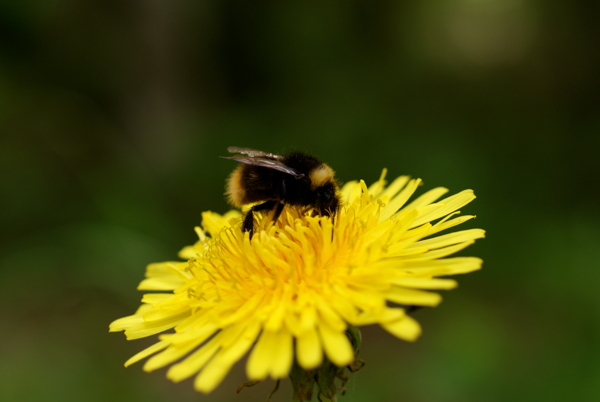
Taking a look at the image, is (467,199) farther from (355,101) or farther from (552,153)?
(355,101)

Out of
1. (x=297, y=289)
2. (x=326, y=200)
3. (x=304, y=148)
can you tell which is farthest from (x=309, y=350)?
(x=304, y=148)

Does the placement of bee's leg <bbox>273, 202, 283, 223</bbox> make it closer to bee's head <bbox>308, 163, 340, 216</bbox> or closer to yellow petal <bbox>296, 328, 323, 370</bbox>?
bee's head <bbox>308, 163, 340, 216</bbox>

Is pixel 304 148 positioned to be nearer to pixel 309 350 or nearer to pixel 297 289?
pixel 297 289

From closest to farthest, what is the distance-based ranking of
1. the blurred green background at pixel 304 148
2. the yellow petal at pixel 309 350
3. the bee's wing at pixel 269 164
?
1. the yellow petal at pixel 309 350
2. the bee's wing at pixel 269 164
3. the blurred green background at pixel 304 148

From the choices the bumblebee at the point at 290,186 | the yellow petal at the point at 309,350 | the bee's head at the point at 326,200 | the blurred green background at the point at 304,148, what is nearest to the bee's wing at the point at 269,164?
the bumblebee at the point at 290,186

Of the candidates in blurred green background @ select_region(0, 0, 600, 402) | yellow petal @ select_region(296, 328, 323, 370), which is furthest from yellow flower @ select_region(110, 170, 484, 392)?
blurred green background @ select_region(0, 0, 600, 402)

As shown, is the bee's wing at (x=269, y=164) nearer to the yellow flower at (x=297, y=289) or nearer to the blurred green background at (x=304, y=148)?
the yellow flower at (x=297, y=289)
